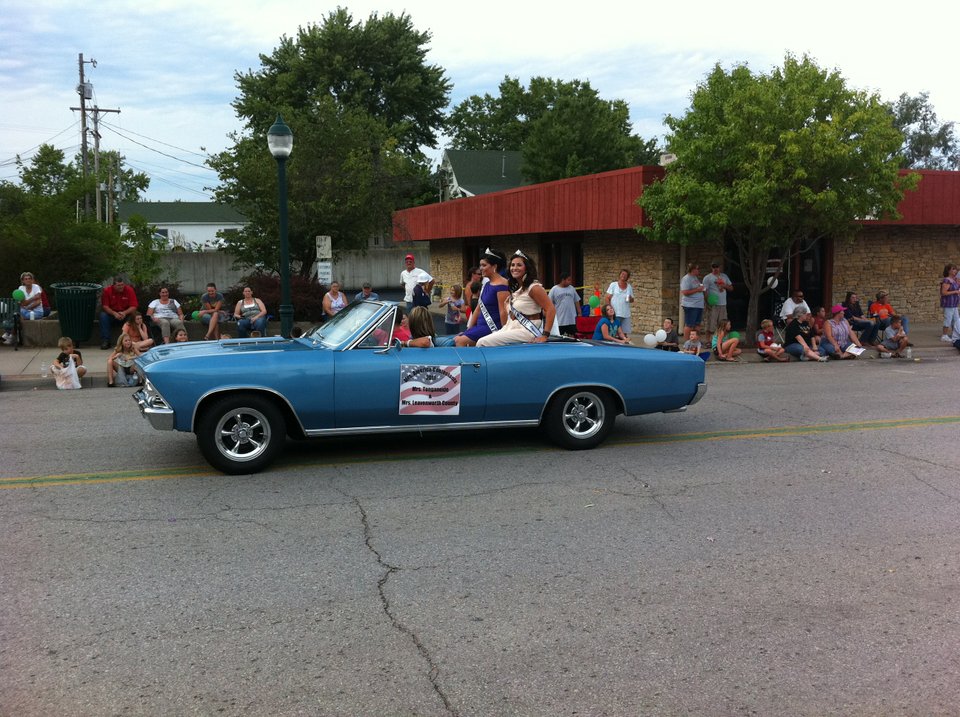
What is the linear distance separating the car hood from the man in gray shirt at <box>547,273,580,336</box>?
28.2ft

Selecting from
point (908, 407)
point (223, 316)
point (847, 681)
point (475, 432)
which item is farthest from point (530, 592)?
point (223, 316)

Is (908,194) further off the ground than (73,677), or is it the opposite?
(908,194)

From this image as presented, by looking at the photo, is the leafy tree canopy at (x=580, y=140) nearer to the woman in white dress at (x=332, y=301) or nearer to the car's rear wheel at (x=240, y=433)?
the woman in white dress at (x=332, y=301)

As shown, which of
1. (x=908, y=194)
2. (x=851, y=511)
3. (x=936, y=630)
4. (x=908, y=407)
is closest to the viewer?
(x=936, y=630)

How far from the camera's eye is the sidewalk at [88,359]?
43.3 ft

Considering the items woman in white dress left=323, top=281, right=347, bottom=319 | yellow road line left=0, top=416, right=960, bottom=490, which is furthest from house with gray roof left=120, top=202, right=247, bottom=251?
yellow road line left=0, top=416, right=960, bottom=490

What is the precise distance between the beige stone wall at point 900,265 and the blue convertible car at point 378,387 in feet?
49.9

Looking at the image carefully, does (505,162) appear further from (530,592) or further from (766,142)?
(530,592)

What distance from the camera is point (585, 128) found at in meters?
54.2

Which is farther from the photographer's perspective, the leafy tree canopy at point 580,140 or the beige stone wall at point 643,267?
the leafy tree canopy at point 580,140

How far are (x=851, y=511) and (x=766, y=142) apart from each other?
37.7 ft

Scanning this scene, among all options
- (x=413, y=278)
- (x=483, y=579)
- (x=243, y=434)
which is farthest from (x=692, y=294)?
(x=483, y=579)

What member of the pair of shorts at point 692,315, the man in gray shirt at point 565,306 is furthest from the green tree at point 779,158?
the man in gray shirt at point 565,306

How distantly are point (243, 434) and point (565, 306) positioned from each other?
985cm
